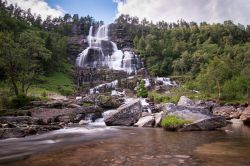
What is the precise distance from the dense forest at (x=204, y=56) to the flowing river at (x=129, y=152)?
1842 inches

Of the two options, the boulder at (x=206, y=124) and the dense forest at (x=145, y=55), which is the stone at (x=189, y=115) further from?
the dense forest at (x=145, y=55)

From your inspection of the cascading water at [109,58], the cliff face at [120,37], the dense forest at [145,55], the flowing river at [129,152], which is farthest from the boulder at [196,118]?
the cliff face at [120,37]

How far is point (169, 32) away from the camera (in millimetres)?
176625

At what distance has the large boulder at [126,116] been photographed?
3179 cm

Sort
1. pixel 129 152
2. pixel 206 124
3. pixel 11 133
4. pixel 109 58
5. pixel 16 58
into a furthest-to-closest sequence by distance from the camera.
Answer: pixel 109 58 → pixel 16 58 → pixel 206 124 → pixel 11 133 → pixel 129 152

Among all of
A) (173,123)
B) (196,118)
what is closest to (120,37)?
(196,118)

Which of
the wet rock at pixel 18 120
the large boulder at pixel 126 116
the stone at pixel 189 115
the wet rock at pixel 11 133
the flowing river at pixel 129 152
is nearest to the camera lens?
the flowing river at pixel 129 152

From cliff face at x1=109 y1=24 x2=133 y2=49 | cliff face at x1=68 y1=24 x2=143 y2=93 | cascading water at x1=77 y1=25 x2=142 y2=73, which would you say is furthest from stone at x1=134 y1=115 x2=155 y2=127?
cliff face at x1=109 y1=24 x2=133 y2=49

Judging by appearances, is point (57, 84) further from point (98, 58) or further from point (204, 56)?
point (204, 56)

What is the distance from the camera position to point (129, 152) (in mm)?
16000

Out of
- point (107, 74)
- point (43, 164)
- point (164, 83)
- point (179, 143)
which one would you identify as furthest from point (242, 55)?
point (43, 164)

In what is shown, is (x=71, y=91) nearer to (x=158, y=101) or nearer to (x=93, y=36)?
(x=158, y=101)

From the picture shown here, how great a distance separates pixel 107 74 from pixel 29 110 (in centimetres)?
6781

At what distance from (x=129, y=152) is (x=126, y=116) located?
16.2 m
